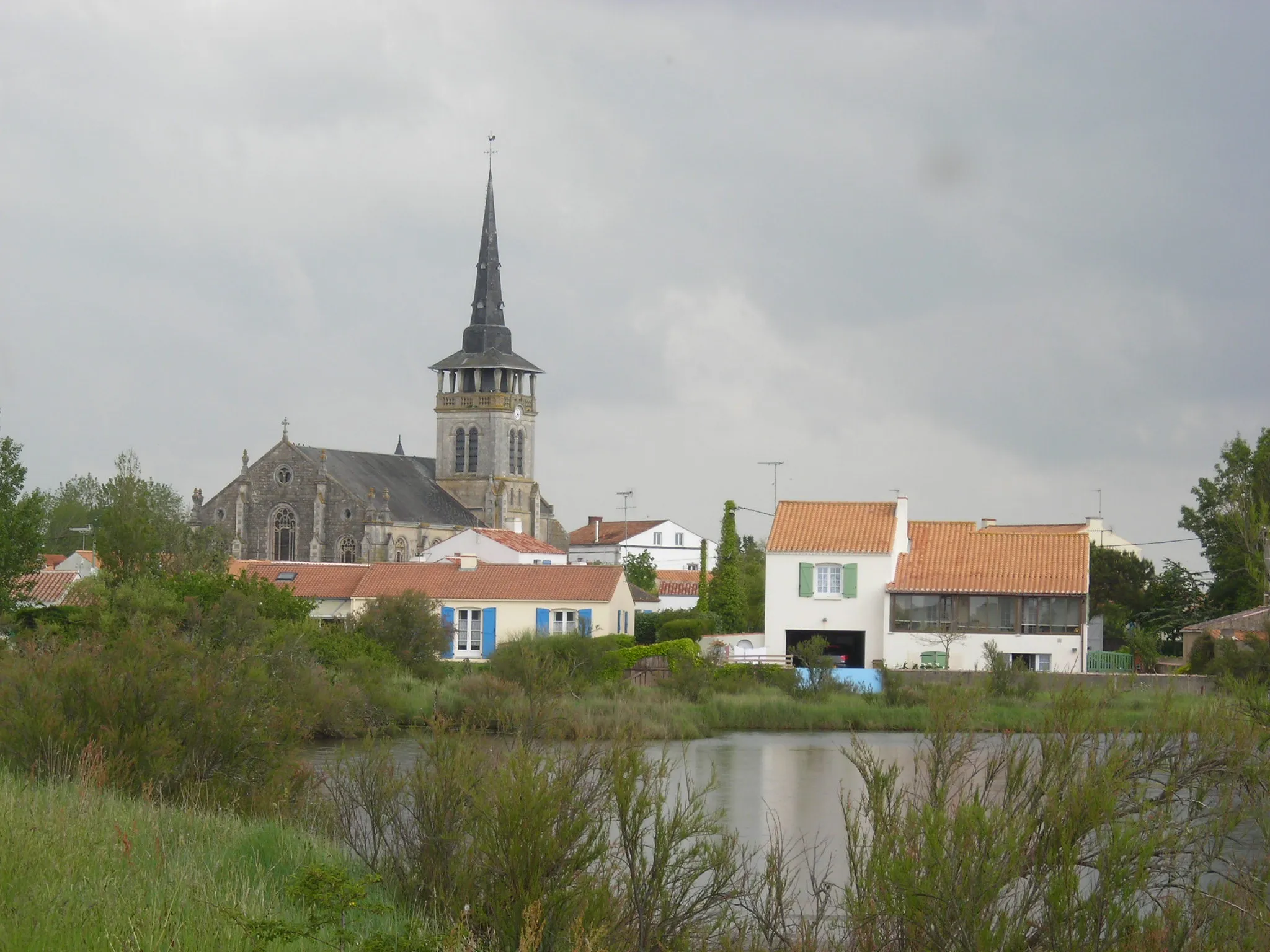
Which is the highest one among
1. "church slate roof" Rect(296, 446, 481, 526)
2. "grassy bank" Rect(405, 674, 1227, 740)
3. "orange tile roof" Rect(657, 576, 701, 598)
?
"church slate roof" Rect(296, 446, 481, 526)

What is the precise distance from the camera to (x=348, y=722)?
Answer: 2600 centimetres

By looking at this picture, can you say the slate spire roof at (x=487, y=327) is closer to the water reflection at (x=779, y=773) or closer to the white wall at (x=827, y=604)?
the white wall at (x=827, y=604)

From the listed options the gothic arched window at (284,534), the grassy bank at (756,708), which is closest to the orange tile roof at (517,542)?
the gothic arched window at (284,534)

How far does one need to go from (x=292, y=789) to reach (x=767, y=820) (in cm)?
521

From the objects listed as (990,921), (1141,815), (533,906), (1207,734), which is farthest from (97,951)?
(1207,734)

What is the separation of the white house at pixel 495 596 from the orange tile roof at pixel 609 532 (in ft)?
156

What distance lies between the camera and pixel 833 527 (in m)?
40.3

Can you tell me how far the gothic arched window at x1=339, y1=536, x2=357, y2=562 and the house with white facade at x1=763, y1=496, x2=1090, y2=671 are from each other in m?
34.2

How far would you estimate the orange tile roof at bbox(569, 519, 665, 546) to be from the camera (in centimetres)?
9375

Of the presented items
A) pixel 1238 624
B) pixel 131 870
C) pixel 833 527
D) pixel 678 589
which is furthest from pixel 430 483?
pixel 131 870

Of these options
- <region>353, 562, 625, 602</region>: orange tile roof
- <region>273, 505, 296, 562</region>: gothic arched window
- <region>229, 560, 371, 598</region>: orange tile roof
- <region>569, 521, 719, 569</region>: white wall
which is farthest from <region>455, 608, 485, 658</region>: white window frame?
<region>569, 521, 719, 569</region>: white wall

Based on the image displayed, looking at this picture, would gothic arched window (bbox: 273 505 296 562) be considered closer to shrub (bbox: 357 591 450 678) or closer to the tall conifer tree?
the tall conifer tree

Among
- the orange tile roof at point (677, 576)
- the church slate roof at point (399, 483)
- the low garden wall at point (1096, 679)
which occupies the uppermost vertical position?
the church slate roof at point (399, 483)

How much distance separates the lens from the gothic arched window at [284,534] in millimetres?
72875
